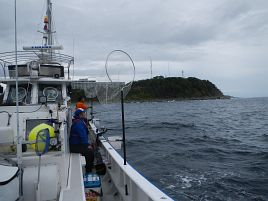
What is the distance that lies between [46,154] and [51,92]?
184 inches

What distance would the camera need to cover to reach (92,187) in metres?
5.21

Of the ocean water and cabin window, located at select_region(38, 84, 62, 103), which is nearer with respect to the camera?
the ocean water

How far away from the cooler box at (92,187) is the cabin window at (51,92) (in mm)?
3734

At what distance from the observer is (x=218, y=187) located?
25.6ft

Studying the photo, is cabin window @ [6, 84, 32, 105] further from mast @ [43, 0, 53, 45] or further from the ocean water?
mast @ [43, 0, 53, 45]

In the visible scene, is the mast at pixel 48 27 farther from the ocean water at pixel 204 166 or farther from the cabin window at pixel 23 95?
the ocean water at pixel 204 166

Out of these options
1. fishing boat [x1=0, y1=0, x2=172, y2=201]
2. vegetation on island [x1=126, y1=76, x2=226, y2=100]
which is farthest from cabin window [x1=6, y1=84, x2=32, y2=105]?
vegetation on island [x1=126, y1=76, x2=226, y2=100]

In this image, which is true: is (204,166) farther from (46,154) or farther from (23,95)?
(46,154)

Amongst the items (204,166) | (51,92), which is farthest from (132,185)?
(204,166)

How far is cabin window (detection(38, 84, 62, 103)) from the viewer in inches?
331

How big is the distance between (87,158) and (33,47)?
16.5 feet

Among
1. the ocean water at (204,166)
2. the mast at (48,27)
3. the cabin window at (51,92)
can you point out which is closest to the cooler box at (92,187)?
the ocean water at (204,166)

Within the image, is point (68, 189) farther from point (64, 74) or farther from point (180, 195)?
point (64, 74)

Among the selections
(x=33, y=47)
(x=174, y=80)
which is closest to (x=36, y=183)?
(x=33, y=47)
